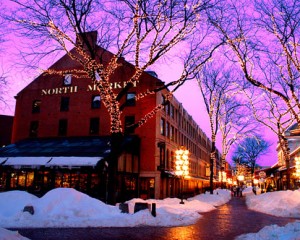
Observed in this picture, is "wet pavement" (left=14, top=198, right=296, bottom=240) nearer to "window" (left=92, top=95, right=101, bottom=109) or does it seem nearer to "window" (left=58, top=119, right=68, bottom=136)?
"window" (left=92, top=95, right=101, bottom=109)

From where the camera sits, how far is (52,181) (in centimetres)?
2986

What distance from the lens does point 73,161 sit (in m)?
26.7

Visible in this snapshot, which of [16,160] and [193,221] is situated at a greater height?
[16,160]

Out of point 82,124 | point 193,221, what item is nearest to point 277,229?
point 193,221

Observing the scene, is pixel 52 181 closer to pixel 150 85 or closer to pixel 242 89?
pixel 150 85

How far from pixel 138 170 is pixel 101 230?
65.4 feet

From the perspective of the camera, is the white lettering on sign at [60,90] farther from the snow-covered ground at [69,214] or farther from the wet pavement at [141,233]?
the wet pavement at [141,233]

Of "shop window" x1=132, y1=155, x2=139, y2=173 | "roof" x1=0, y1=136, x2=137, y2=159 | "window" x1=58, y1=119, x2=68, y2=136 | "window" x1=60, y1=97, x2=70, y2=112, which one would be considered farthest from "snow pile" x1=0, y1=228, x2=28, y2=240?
"window" x1=60, y1=97, x2=70, y2=112


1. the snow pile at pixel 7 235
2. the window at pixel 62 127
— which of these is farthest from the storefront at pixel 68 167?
the snow pile at pixel 7 235

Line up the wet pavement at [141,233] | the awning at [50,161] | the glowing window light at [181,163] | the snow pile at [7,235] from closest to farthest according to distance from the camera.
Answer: the snow pile at [7,235] → the wet pavement at [141,233] → the glowing window light at [181,163] → the awning at [50,161]

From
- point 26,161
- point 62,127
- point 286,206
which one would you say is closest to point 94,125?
point 62,127

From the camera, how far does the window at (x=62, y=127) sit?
35.1 meters

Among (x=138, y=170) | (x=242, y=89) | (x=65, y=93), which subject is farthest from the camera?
(x=65, y=93)

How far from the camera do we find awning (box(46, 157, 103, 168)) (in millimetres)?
25906
